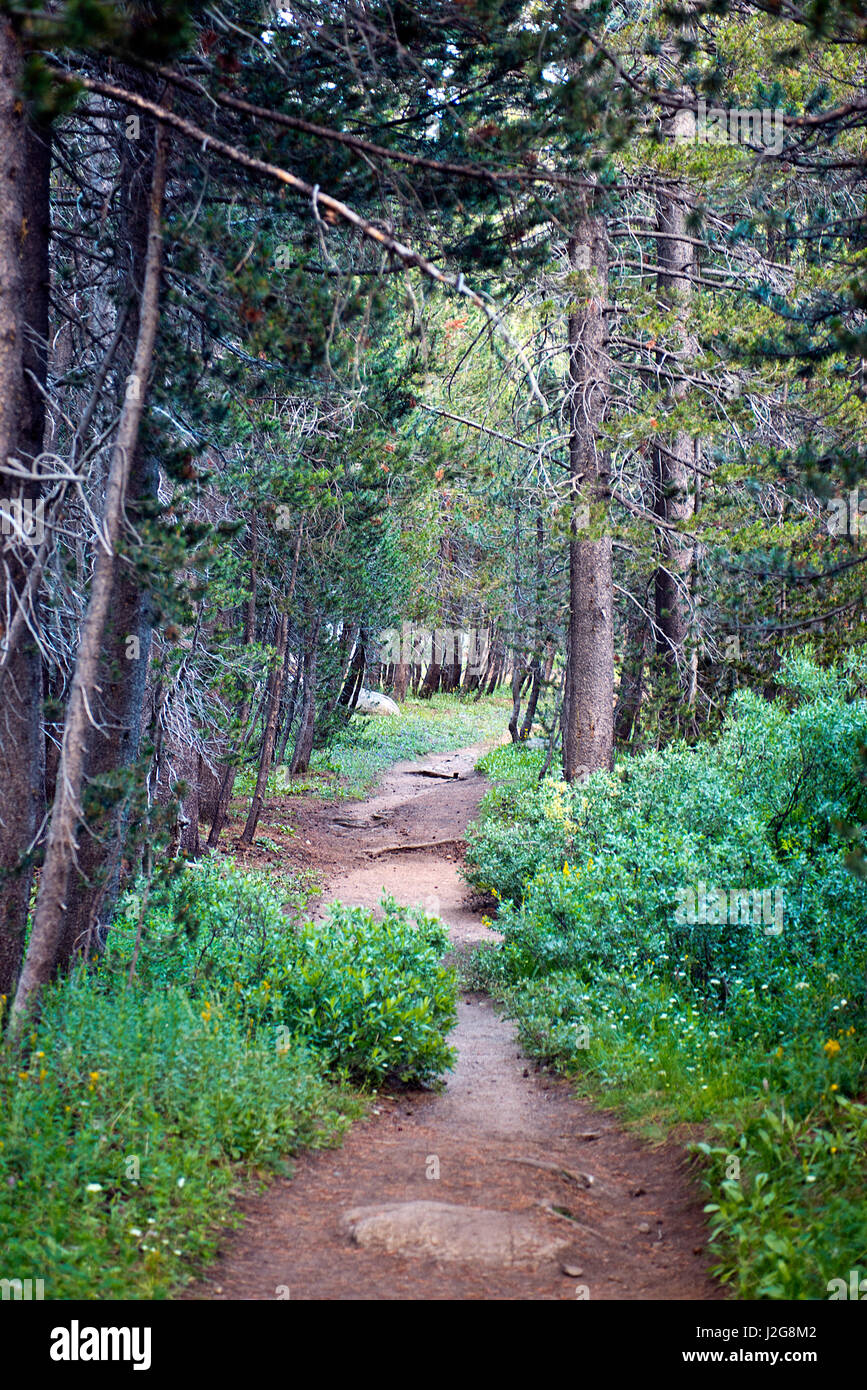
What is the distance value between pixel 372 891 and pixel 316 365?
925 cm

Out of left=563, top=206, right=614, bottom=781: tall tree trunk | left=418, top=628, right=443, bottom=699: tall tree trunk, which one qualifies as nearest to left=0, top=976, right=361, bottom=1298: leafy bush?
left=563, top=206, right=614, bottom=781: tall tree trunk

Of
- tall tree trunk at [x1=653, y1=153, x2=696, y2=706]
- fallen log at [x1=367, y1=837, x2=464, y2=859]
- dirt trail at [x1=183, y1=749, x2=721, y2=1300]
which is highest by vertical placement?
tall tree trunk at [x1=653, y1=153, x2=696, y2=706]

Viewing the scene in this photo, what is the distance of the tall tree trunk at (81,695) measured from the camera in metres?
5.94

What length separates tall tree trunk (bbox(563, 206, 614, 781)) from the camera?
1231 centimetres

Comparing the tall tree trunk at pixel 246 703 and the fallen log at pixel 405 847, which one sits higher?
the tall tree trunk at pixel 246 703

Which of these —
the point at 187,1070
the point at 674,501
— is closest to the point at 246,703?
the point at 674,501

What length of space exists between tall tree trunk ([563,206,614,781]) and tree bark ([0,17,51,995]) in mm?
6860

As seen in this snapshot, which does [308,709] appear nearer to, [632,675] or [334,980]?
[632,675]

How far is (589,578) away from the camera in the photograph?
12.7 metres

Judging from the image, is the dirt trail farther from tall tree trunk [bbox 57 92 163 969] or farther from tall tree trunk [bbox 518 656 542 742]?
tall tree trunk [bbox 518 656 542 742]

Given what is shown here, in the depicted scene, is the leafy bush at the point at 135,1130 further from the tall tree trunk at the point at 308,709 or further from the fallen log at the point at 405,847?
the tall tree trunk at the point at 308,709

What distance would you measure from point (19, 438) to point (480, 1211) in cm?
509

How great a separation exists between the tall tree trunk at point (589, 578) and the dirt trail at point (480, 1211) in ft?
16.9

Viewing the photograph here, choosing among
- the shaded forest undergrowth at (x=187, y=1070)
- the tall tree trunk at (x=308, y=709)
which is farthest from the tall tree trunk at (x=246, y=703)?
the shaded forest undergrowth at (x=187, y=1070)
